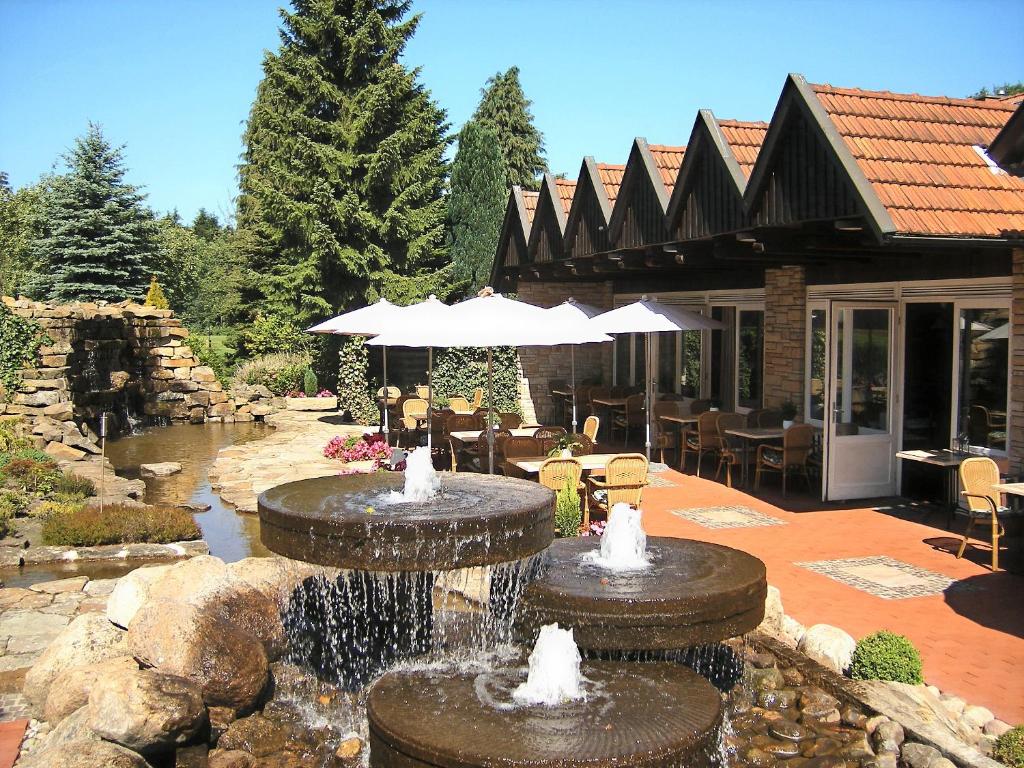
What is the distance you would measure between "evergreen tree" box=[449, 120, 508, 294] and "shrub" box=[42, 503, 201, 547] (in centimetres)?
1831

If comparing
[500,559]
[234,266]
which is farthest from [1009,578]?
[234,266]

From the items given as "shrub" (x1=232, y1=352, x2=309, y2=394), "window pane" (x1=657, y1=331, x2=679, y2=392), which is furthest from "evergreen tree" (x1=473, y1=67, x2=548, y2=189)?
"window pane" (x1=657, y1=331, x2=679, y2=392)

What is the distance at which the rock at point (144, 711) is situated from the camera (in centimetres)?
501

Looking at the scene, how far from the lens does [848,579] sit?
8227 mm

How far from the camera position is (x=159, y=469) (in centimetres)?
1523

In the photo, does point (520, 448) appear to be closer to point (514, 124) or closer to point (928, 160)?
Result: point (928, 160)

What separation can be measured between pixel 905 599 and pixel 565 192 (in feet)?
39.9

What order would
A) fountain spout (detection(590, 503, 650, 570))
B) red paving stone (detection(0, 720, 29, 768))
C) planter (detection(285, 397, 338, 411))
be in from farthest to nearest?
planter (detection(285, 397, 338, 411)) < fountain spout (detection(590, 503, 650, 570)) < red paving stone (detection(0, 720, 29, 768))

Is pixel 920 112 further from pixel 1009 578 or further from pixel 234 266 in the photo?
pixel 234 266

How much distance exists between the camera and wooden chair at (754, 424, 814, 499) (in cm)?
1153

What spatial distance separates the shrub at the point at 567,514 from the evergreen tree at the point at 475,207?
19.4 metres

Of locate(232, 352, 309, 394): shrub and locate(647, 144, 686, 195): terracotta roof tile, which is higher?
locate(647, 144, 686, 195): terracotta roof tile

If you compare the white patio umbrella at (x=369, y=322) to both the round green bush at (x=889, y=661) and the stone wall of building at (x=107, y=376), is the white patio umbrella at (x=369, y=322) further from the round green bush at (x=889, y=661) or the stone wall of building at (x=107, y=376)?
the round green bush at (x=889, y=661)

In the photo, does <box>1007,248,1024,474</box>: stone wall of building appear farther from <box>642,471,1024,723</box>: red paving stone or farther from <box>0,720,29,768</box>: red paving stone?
<box>0,720,29,768</box>: red paving stone
